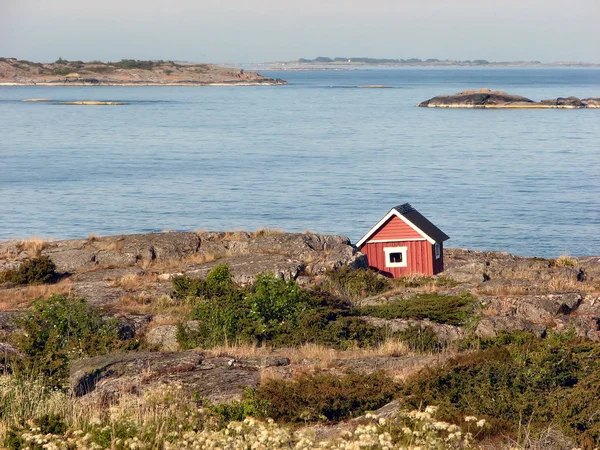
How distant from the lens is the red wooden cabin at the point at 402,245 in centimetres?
3069

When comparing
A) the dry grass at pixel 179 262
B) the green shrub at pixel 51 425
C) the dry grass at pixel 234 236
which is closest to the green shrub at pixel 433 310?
the dry grass at pixel 179 262

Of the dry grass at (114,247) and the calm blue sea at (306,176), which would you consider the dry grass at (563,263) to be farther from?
the calm blue sea at (306,176)

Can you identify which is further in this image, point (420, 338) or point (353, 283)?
point (353, 283)

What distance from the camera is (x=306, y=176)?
77.2m

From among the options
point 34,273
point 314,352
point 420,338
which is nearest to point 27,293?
point 34,273

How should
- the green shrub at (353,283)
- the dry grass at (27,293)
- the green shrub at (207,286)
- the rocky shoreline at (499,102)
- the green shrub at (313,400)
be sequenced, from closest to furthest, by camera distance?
the green shrub at (313,400), the green shrub at (207,286), the dry grass at (27,293), the green shrub at (353,283), the rocky shoreline at (499,102)

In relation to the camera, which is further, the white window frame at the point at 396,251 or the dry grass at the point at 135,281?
the white window frame at the point at 396,251

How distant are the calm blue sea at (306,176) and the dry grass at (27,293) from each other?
27457 mm

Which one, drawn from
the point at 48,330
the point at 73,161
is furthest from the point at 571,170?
the point at 48,330

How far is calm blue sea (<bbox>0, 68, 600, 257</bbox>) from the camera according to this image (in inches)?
2206

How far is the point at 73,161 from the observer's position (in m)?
88.6

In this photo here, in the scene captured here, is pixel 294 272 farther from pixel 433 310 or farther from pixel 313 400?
pixel 313 400

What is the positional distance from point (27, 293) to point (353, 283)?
31.2 ft

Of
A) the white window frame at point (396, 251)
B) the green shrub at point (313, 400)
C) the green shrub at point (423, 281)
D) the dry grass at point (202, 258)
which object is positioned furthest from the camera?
the white window frame at point (396, 251)
